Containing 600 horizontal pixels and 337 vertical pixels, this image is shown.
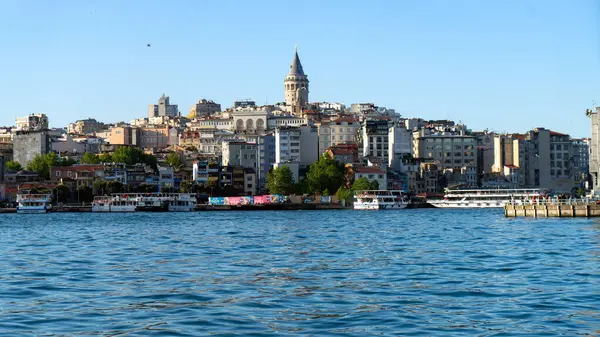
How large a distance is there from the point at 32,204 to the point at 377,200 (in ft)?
101

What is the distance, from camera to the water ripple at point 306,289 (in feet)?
54.1

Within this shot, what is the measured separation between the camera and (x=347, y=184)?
354ft

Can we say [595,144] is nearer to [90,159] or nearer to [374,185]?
[374,185]

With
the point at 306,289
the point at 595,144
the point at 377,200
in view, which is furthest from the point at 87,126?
the point at 306,289

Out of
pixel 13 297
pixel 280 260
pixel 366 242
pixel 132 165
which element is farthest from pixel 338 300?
pixel 132 165

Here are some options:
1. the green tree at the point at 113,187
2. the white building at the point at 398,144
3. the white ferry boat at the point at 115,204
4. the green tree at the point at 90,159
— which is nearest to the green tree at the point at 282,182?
the green tree at the point at 113,187

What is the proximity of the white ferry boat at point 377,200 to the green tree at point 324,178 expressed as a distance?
16.7ft

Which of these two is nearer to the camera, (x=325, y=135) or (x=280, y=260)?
(x=280, y=260)

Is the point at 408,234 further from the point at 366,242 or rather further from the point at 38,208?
the point at 38,208

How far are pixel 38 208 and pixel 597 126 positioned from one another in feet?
155

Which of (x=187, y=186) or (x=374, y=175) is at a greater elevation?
(x=374, y=175)

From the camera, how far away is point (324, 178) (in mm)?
105062

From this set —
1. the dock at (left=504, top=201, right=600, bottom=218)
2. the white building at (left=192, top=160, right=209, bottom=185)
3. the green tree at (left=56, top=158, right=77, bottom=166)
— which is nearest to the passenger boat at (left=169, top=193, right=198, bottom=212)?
the white building at (left=192, top=160, right=209, bottom=185)

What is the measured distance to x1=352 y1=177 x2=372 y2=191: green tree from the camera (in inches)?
3979
